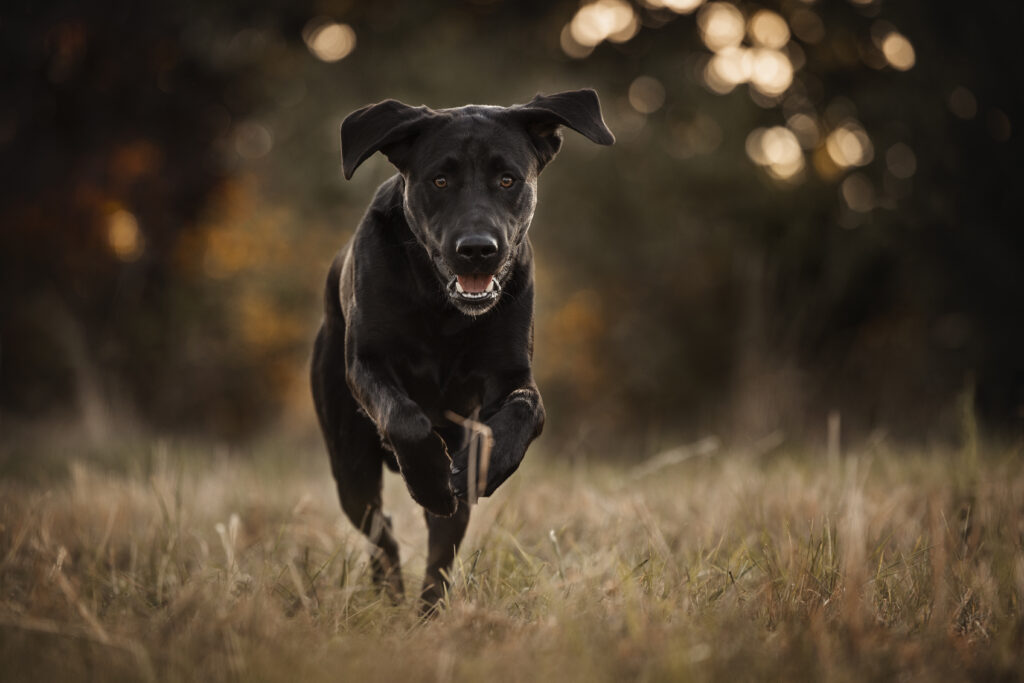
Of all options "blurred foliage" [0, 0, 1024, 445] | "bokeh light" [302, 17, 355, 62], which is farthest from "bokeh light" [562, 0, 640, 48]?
"bokeh light" [302, 17, 355, 62]

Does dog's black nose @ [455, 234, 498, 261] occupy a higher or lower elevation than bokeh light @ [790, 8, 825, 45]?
lower

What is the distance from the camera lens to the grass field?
2.44 m

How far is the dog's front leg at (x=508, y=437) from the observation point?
3.15m

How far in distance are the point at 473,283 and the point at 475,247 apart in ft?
0.48

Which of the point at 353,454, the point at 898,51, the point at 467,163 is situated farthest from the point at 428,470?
the point at 898,51

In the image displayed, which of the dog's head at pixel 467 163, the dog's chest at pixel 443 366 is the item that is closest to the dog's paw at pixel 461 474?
the dog's chest at pixel 443 366

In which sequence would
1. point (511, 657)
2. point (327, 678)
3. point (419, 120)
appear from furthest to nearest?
point (419, 120), point (511, 657), point (327, 678)

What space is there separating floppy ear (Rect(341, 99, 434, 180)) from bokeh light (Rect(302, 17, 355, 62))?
11662mm

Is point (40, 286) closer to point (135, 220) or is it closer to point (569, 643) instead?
→ point (135, 220)

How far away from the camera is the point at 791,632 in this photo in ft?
8.77

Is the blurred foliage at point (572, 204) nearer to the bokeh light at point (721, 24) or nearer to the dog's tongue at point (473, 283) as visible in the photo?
the bokeh light at point (721, 24)

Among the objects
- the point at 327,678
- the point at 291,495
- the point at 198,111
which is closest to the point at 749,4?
the point at 198,111

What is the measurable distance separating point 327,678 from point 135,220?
11411 millimetres

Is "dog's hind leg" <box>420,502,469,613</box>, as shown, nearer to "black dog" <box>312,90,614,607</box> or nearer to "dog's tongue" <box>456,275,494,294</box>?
"black dog" <box>312,90,614,607</box>
